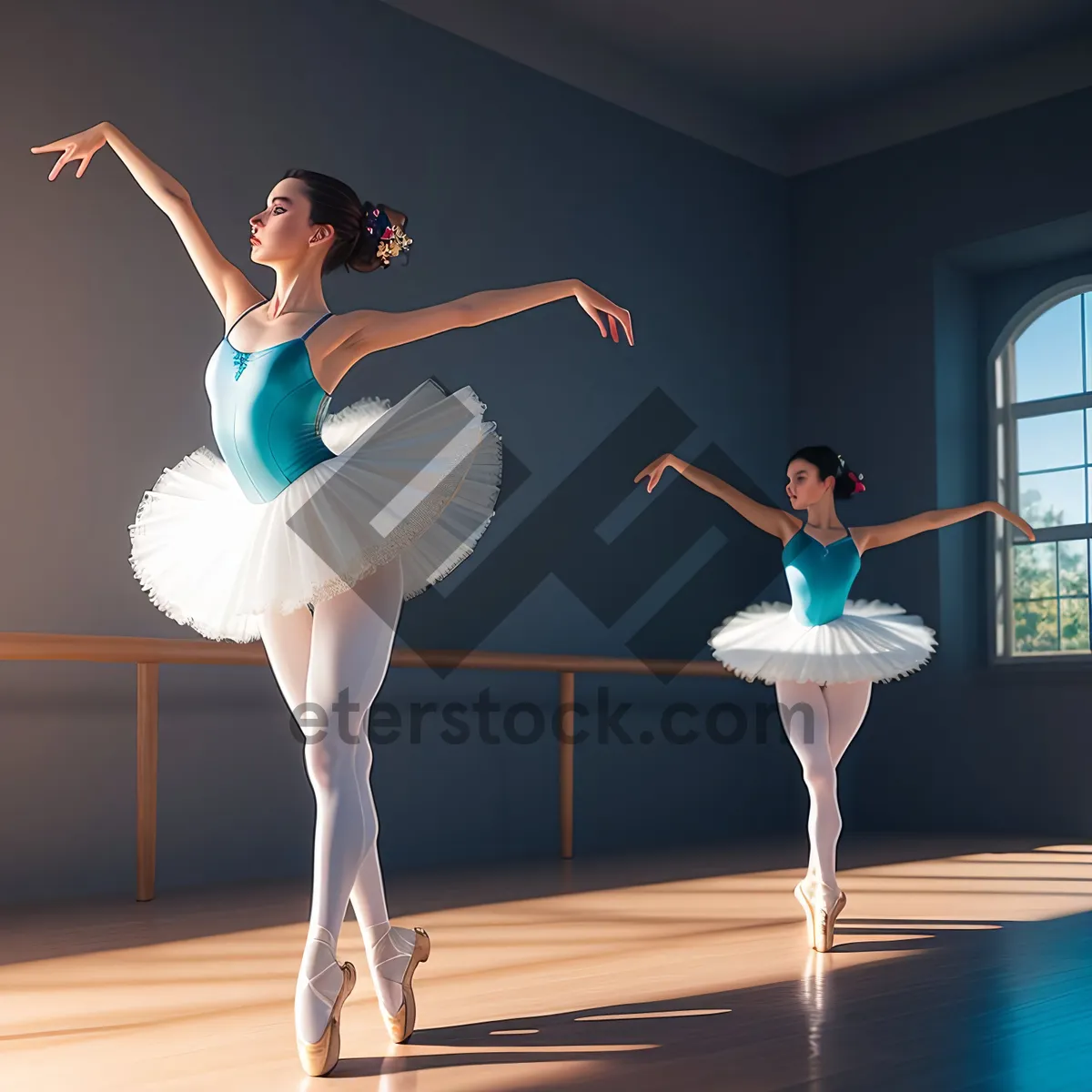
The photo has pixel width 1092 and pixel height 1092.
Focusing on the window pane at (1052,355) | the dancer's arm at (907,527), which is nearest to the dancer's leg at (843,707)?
the dancer's arm at (907,527)

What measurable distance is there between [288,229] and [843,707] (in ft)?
5.42

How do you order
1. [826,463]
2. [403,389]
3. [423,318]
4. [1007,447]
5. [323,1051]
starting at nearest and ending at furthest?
[323,1051]
[423,318]
[826,463]
[403,389]
[1007,447]

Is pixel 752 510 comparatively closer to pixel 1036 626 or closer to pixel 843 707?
pixel 843 707

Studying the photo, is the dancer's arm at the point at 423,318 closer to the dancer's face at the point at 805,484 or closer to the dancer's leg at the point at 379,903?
the dancer's leg at the point at 379,903

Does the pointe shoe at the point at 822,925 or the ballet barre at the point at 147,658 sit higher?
the ballet barre at the point at 147,658

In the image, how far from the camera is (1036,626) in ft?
19.3

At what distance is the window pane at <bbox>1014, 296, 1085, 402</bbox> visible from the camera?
5879 millimetres

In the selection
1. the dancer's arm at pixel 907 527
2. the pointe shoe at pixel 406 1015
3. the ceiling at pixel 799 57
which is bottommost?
the pointe shoe at pixel 406 1015

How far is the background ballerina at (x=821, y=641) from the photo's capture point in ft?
9.15

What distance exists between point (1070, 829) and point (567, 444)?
103 inches

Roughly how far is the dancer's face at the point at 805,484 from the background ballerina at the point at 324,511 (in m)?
1.19

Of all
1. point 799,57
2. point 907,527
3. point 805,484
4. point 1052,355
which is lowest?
point 907,527

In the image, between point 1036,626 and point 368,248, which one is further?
point 1036,626

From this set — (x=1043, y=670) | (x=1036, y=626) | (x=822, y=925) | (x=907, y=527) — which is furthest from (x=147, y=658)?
(x=1036, y=626)
